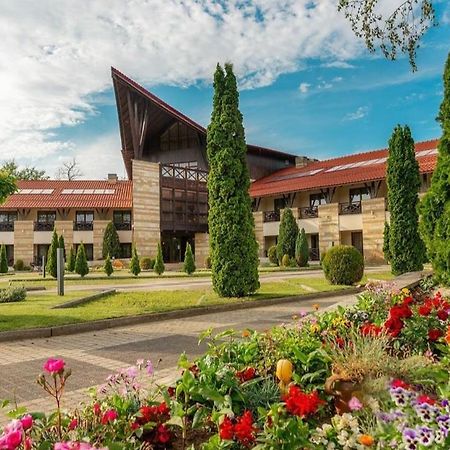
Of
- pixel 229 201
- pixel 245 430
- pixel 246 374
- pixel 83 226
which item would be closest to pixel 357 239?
pixel 229 201

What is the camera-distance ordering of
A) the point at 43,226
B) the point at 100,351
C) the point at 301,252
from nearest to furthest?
1. the point at 100,351
2. the point at 301,252
3. the point at 43,226

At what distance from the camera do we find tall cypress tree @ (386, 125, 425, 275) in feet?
54.6

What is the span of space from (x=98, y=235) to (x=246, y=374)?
37.0m

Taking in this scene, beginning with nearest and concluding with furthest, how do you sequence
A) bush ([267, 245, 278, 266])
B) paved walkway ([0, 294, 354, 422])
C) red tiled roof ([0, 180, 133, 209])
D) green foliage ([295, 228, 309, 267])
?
paved walkway ([0, 294, 354, 422]) → green foliage ([295, 228, 309, 267]) → bush ([267, 245, 278, 266]) → red tiled roof ([0, 180, 133, 209])

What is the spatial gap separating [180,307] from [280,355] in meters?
7.35

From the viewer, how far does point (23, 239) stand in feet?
127

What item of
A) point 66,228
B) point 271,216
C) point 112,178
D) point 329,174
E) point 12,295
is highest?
point 112,178

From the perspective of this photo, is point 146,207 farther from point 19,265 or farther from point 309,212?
point 309,212

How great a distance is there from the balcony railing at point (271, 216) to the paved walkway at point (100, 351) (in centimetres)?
2610

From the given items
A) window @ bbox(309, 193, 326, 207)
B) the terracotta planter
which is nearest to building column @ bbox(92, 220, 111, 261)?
window @ bbox(309, 193, 326, 207)

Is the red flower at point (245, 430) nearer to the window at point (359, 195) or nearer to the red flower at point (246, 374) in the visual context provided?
the red flower at point (246, 374)

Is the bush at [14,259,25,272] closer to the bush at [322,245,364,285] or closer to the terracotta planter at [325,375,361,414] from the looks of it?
the bush at [322,245,364,285]

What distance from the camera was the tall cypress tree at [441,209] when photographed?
24.6 feet

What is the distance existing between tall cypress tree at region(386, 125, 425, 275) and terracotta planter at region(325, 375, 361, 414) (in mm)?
14833
